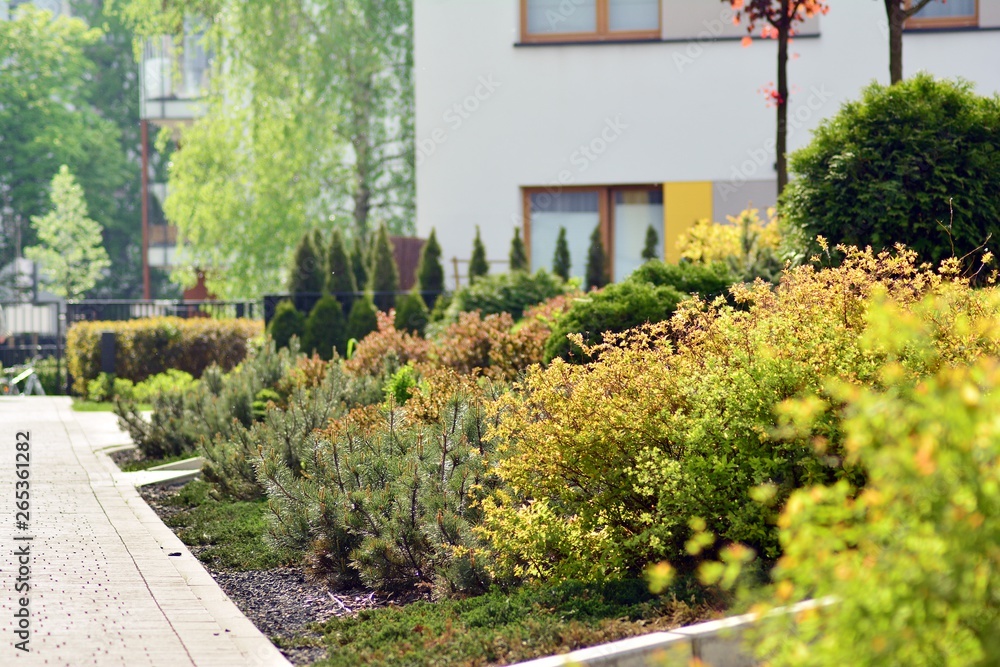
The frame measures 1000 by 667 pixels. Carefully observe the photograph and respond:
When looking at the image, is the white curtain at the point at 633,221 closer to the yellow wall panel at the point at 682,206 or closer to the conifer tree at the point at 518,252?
the yellow wall panel at the point at 682,206

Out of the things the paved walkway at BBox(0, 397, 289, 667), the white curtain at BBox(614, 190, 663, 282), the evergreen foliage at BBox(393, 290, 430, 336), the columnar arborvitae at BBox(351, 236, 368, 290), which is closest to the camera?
the paved walkway at BBox(0, 397, 289, 667)

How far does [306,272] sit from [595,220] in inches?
201

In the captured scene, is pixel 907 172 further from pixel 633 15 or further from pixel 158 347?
pixel 158 347

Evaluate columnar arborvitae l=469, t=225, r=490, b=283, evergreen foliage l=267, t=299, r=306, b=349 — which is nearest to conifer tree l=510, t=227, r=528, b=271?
columnar arborvitae l=469, t=225, r=490, b=283

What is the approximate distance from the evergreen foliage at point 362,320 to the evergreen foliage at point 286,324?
108cm

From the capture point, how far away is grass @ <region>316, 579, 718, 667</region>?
16.0 ft

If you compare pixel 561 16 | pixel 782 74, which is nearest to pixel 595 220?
pixel 561 16

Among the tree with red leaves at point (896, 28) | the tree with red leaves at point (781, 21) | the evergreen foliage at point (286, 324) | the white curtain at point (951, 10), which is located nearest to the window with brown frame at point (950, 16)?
the white curtain at point (951, 10)

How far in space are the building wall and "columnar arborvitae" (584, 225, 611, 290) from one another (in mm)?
1176

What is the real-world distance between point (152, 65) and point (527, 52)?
104 ft

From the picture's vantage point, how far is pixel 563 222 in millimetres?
20359

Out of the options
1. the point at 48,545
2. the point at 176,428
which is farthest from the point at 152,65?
the point at 48,545

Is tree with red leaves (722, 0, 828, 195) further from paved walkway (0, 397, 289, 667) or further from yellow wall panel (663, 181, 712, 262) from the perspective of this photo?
yellow wall panel (663, 181, 712, 262)

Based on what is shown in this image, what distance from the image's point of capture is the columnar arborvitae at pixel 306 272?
19.2 m
